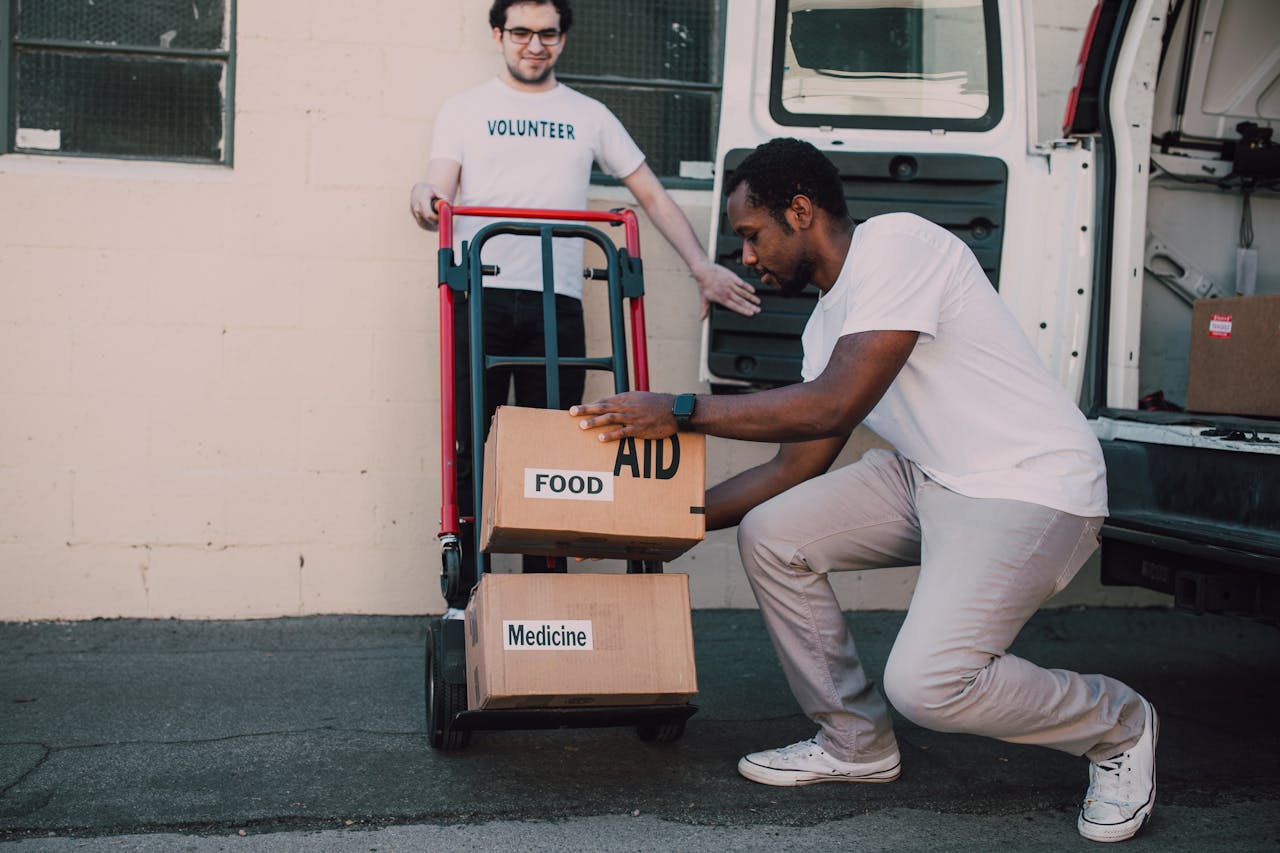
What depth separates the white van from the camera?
390cm

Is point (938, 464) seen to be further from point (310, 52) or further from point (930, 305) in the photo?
point (310, 52)

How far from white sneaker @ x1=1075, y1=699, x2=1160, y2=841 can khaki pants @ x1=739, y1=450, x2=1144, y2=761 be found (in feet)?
0.11

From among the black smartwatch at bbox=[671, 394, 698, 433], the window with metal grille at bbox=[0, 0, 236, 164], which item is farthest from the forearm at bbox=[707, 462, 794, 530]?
the window with metal grille at bbox=[0, 0, 236, 164]

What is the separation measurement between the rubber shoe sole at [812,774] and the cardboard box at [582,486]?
2.15ft

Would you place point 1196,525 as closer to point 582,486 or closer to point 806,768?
point 806,768

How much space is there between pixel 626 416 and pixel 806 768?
103cm

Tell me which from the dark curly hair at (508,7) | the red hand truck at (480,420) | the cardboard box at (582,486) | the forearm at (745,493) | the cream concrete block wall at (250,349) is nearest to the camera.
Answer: the cardboard box at (582,486)

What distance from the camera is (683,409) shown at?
2.84 m

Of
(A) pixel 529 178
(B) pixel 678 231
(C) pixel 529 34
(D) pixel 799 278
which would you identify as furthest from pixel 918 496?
(C) pixel 529 34

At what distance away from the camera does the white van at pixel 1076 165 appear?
3.90m

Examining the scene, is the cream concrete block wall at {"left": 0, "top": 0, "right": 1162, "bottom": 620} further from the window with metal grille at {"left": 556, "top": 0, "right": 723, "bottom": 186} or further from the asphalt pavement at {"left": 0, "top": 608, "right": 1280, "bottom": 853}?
the window with metal grille at {"left": 556, "top": 0, "right": 723, "bottom": 186}

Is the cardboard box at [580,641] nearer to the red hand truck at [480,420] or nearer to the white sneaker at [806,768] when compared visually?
the red hand truck at [480,420]

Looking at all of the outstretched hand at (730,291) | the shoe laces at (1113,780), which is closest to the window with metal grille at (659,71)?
the outstretched hand at (730,291)

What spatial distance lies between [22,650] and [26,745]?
44.4 inches
